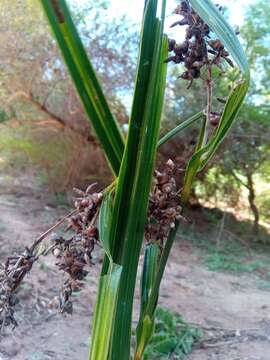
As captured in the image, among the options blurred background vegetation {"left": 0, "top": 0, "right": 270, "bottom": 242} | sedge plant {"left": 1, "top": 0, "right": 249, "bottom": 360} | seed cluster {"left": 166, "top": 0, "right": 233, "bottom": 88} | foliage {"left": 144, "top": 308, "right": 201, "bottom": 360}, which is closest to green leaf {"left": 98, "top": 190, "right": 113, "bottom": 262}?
sedge plant {"left": 1, "top": 0, "right": 249, "bottom": 360}

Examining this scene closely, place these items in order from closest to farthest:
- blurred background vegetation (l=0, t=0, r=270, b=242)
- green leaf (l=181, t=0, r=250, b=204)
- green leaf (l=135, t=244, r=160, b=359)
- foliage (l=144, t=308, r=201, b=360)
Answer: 1. green leaf (l=181, t=0, r=250, b=204)
2. green leaf (l=135, t=244, r=160, b=359)
3. foliage (l=144, t=308, r=201, b=360)
4. blurred background vegetation (l=0, t=0, r=270, b=242)

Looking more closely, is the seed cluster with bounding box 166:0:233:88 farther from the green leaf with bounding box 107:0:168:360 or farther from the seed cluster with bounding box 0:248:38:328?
the seed cluster with bounding box 0:248:38:328

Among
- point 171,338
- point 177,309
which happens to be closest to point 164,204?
point 171,338

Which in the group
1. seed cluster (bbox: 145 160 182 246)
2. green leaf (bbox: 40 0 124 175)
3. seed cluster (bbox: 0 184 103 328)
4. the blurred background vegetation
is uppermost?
the blurred background vegetation

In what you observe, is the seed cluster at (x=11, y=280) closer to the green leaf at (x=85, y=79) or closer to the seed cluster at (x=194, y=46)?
the green leaf at (x=85, y=79)

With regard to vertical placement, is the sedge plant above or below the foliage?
above

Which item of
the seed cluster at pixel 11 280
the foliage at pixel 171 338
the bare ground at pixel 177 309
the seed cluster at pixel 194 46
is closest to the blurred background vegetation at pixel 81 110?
the bare ground at pixel 177 309

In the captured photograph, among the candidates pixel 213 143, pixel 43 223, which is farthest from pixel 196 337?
pixel 43 223

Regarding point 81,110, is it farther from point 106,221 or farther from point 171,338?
point 106,221
